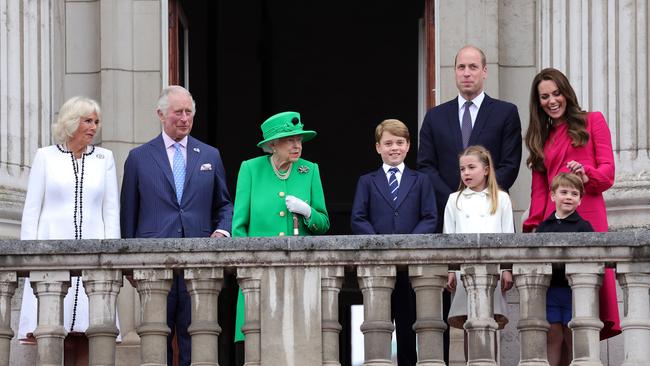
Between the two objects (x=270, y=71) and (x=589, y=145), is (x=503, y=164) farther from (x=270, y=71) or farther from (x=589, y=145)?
(x=270, y=71)

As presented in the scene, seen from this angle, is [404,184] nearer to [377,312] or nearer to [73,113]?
[377,312]

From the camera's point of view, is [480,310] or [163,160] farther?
[163,160]

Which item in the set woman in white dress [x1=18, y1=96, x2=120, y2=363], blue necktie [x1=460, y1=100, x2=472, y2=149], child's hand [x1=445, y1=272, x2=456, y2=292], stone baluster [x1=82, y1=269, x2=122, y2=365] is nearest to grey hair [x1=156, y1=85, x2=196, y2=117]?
woman in white dress [x1=18, y1=96, x2=120, y2=363]

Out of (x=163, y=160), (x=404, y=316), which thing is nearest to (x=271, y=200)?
(x=163, y=160)

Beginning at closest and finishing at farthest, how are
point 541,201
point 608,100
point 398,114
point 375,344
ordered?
point 375,344
point 541,201
point 608,100
point 398,114

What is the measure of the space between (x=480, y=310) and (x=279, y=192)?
5.20 ft

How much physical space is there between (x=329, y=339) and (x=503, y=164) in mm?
1717

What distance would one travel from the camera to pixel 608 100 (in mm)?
14352

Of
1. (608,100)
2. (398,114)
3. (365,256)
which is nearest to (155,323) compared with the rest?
(365,256)

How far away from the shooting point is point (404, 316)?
11828 millimetres

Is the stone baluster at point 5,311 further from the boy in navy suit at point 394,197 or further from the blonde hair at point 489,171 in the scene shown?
the blonde hair at point 489,171

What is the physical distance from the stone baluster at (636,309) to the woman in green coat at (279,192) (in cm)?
196

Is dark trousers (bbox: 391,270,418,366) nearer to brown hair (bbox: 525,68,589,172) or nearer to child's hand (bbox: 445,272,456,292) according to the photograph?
child's hand (bbox: 445,272,456,292)

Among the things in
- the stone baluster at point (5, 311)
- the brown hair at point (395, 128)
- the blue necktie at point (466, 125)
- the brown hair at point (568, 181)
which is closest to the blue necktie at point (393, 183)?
the brown hair at point (395, 128)
